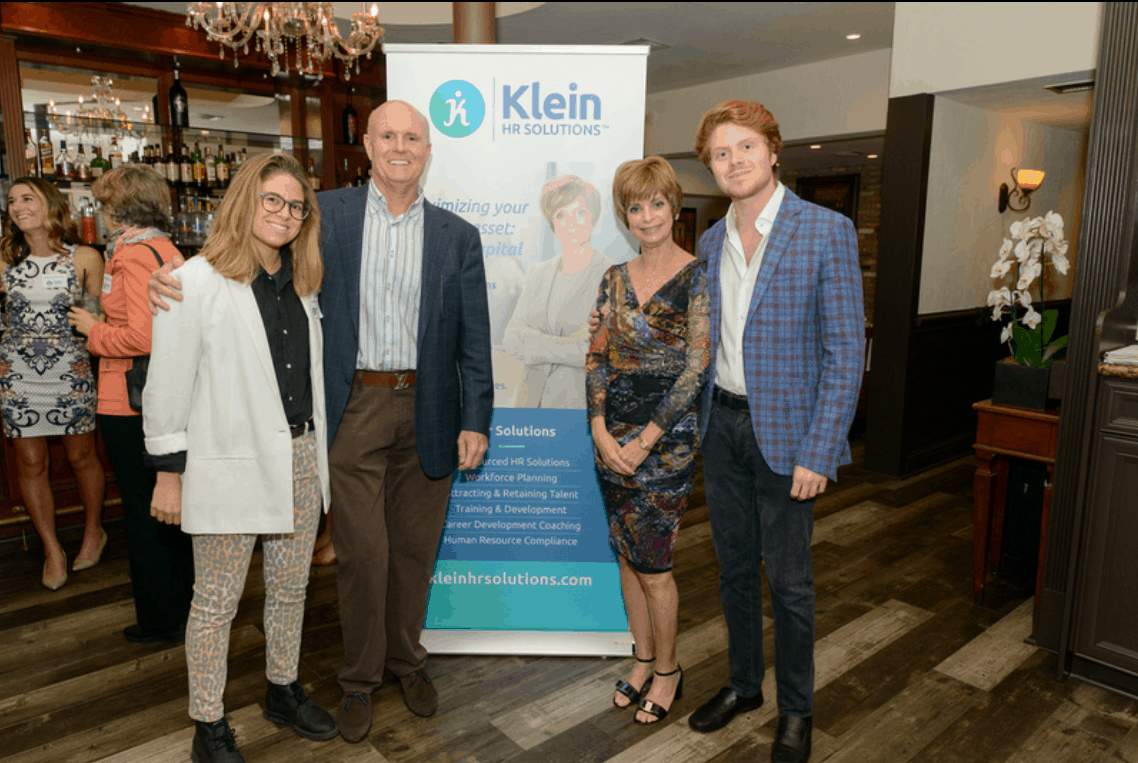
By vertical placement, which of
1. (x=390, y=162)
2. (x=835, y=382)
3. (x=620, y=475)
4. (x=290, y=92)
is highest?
(x=290, y=92)

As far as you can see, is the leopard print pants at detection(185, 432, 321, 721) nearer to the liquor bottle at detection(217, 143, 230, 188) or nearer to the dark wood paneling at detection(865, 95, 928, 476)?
the liquor bottle at detection(217, 143, 230, 188)

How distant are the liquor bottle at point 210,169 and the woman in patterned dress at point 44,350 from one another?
152 cm

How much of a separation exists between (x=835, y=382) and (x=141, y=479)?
243 centimetres

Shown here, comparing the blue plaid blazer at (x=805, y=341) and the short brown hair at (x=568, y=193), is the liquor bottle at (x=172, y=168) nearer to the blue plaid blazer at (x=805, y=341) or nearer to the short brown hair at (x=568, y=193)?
the short brown hair at (x=568, y=193)

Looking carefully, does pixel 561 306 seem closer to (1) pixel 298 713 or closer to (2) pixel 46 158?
(1) pixel 298 713

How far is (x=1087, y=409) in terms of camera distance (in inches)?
96.3

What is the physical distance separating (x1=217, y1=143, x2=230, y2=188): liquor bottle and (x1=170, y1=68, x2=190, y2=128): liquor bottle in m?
0.40

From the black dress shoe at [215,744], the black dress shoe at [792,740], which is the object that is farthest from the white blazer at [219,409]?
the black dress shoe at [792,740]

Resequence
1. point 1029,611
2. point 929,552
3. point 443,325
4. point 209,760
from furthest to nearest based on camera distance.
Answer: point 929,552, point 1029,611, point 443,325, point 209,760

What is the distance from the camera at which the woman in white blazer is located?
1.80m

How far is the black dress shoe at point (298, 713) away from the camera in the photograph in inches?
85.4

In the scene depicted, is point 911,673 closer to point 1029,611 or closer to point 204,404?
point 1029,611

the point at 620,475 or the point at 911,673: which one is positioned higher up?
the point at 620,475

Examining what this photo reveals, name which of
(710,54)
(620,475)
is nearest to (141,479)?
(620,475)
